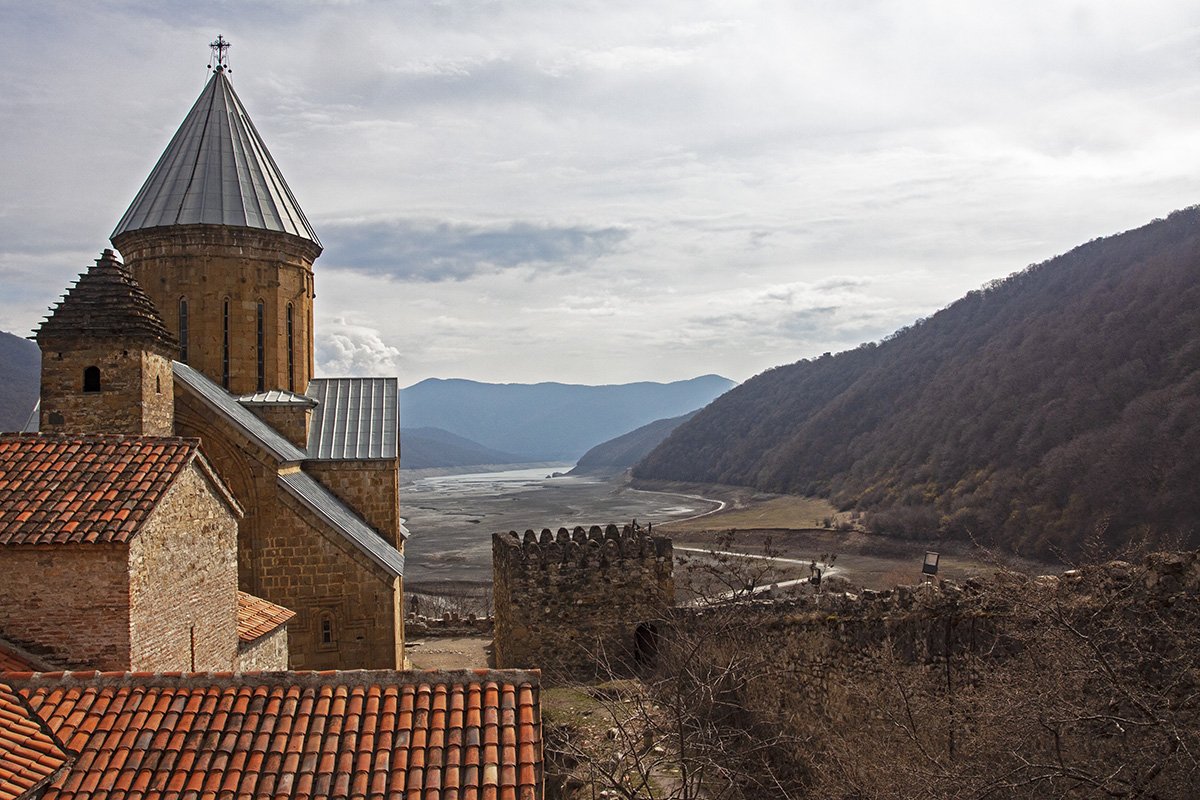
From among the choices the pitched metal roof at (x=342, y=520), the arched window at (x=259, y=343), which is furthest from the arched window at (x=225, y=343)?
the pitched metal roof at (x=342, y=520)

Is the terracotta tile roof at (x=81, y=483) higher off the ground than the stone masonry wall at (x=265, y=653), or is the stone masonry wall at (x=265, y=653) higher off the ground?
the terracotta tile roof at (x=81, y=483)

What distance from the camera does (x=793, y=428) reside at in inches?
2886

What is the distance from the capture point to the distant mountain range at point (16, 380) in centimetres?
5497

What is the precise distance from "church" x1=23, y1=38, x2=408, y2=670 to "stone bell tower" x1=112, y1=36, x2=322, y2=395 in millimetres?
29

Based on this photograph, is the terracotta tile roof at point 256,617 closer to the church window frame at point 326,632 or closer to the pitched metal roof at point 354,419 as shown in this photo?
the church window frame at point 326,632

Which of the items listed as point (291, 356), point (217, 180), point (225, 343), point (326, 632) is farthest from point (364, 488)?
point (217, 180)

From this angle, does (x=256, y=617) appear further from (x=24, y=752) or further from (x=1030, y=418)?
(x=1030, y=418)

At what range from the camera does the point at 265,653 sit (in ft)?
32.1

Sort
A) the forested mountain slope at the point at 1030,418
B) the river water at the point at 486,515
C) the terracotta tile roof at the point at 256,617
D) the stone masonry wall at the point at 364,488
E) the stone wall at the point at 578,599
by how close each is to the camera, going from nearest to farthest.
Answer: the terracotta tile roof at the point at 256,617 < the stone wall at the point at 578,599 < the stone masonry wall at the point at 364,488 < the forested mountain slope at the point at 1030,418 < the river water at the point at 486,515

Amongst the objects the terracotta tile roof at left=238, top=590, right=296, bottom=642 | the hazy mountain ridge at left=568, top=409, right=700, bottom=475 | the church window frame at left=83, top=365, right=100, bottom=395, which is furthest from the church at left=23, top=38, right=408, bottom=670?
the hazy mountain ridge at left=568, top=409, right=700, bottom=475

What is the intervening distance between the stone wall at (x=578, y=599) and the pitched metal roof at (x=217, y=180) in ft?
26.9

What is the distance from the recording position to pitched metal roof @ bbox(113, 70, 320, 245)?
48.9ft

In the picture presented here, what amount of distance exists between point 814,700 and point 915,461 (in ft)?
141

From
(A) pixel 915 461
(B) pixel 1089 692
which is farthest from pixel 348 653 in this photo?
(A) pixel 915 461
